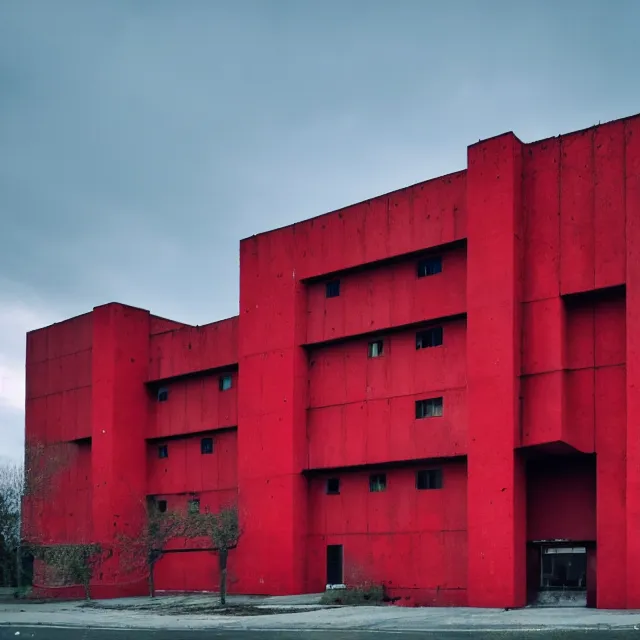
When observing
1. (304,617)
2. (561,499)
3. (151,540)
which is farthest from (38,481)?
(561,499)

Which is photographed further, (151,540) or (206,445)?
(206,445)

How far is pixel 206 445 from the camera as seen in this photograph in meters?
45.7

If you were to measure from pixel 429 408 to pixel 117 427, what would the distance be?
17357 mm

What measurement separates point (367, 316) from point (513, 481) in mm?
9279

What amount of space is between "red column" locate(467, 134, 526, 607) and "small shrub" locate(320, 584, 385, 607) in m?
4.29

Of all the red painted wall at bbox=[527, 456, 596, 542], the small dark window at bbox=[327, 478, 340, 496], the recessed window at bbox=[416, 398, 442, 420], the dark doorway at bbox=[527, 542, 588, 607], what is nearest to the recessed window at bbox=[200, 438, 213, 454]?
the small dark window at bbox=[327, 478, 340, 496]

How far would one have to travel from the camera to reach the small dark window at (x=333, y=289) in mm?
39312

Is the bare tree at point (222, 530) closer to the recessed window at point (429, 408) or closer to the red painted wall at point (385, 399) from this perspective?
the red painted wall at point (385, 399)

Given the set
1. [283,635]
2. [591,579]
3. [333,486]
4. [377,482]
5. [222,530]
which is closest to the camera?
[283,635]

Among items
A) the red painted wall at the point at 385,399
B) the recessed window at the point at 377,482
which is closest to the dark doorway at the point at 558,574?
the red painted wall at the point at 385,399

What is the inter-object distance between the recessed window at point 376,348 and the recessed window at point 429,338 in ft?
5.46

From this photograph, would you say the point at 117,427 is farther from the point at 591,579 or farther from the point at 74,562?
the point at 591,579

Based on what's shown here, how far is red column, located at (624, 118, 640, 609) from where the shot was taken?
29.1m

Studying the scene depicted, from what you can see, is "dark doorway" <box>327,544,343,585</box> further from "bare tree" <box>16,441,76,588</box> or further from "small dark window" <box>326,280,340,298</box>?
"bare tree" <box>16,441,76,588</box>
